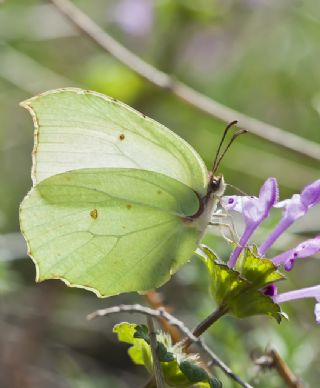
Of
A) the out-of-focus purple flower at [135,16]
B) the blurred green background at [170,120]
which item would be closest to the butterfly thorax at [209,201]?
the blurred green background at [170,120]

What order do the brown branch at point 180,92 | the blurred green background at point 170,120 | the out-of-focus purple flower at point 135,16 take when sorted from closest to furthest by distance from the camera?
the blurred green background at point 170,120
the brown branch at point 180,92
the out-of-focus purple flower at point 135,16

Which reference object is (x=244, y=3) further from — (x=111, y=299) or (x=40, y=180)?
(x=40, y=180)

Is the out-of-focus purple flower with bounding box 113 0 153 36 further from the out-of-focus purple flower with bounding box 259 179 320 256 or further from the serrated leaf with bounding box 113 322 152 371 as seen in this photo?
the serrated leaf with bounding box 113 322 152 371

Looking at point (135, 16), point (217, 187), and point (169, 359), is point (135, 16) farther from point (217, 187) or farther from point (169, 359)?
point (169, 359)

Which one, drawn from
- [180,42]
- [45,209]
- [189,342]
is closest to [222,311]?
[189,342]

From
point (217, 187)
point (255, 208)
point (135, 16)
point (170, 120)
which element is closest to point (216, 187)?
point (217, 187)

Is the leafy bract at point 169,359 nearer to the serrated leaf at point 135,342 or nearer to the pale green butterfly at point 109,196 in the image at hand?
the serrated leaf at point 135,342
